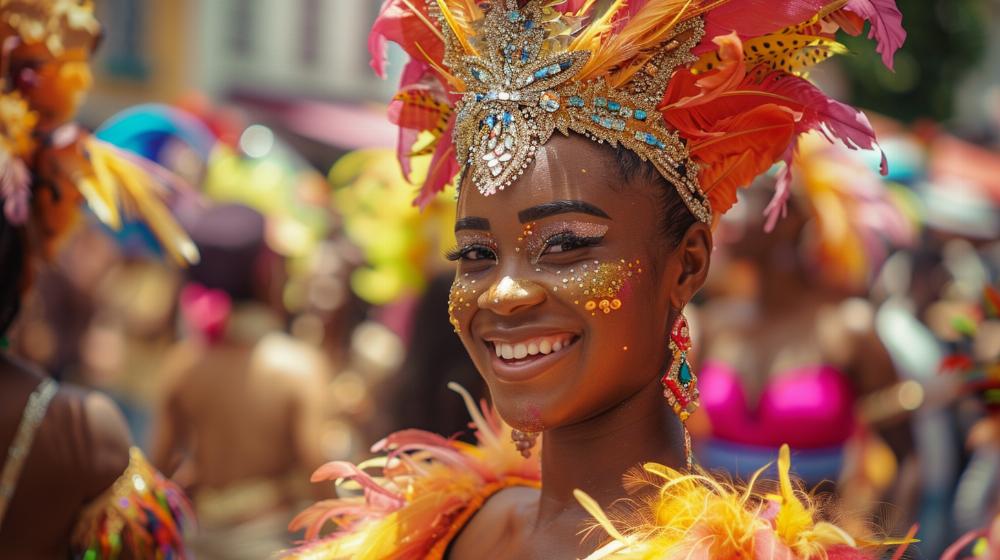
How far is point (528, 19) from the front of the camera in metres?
2.40

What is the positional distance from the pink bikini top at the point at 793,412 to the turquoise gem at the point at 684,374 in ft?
10.5

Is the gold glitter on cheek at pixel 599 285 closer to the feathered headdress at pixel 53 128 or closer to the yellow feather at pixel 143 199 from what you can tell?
the feathered headdress at pixel 53 128

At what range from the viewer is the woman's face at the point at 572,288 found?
2.27 metres

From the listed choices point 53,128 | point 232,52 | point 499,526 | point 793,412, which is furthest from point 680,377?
point 232,52

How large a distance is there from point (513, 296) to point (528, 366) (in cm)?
14

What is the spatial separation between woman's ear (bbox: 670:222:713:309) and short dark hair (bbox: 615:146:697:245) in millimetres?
17

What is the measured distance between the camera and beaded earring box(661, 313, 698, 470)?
2398mm

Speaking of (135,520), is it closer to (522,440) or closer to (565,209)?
(522,440)

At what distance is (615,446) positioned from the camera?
2383mm

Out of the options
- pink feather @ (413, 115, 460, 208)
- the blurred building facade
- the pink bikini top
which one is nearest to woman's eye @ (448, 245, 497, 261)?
pink feather @ (413, 115, 460, 208)

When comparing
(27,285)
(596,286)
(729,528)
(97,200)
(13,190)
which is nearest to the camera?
(729,528)

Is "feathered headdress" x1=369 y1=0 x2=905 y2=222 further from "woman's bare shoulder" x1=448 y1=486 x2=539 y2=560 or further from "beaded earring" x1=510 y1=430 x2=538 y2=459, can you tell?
"woman's bare shoulder" x1=448 y1=486 x2=539 y2=560

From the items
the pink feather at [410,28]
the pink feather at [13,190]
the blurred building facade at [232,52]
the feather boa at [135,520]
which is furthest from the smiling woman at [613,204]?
the blurred building facade at [232,52]

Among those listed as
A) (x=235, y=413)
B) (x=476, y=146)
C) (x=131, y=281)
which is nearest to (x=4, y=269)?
(x=476, y=146)
